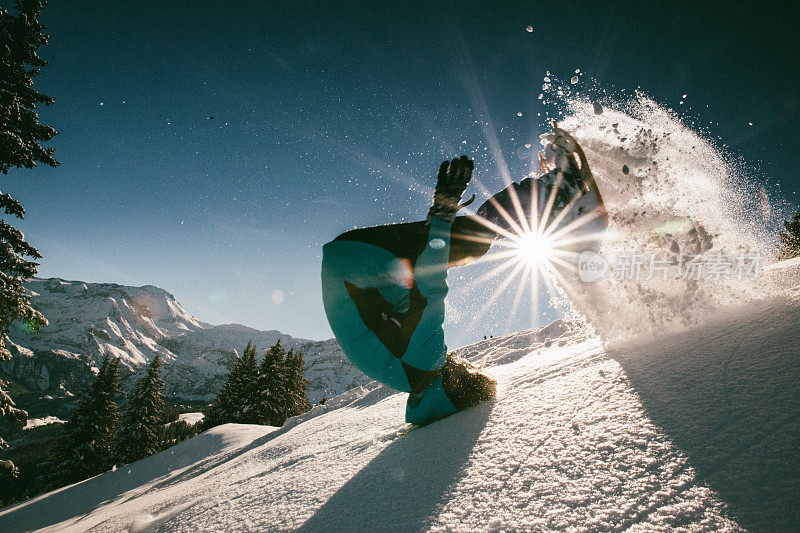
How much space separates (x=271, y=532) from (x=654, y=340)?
2.28m

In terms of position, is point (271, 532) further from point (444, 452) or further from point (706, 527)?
point (706, 527)

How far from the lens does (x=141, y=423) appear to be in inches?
946

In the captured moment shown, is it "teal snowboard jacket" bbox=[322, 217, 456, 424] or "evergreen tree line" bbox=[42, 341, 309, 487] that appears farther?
"evergreen tree line" bbox=[42, 341, 309, 487]

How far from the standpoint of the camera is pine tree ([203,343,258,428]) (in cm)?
2178

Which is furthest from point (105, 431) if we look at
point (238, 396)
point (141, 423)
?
point (238, 396)

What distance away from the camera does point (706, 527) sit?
654 millimetres

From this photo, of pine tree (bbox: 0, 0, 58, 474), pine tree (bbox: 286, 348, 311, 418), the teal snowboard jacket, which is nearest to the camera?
the teal snowboard jacket

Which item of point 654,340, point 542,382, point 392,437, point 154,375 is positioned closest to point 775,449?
point 542,382

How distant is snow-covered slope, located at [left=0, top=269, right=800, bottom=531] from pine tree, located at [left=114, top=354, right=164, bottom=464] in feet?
96.6

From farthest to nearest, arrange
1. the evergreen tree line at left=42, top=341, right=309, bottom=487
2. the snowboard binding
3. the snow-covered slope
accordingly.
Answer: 1. the evergreen tree line at left=42, top=341, right=309, bottom=487
2. the snowboard binding
3. the snow-covered slope

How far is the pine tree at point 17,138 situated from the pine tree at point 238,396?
15067mm

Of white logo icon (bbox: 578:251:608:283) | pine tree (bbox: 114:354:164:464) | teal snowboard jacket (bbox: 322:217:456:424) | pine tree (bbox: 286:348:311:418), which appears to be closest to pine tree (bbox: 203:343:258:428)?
pine tree (bbox: 286:348:311:418)

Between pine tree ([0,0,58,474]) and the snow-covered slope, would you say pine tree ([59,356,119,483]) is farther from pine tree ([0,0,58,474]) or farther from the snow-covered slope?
the snow-covered slope

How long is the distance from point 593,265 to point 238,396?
2509cm
